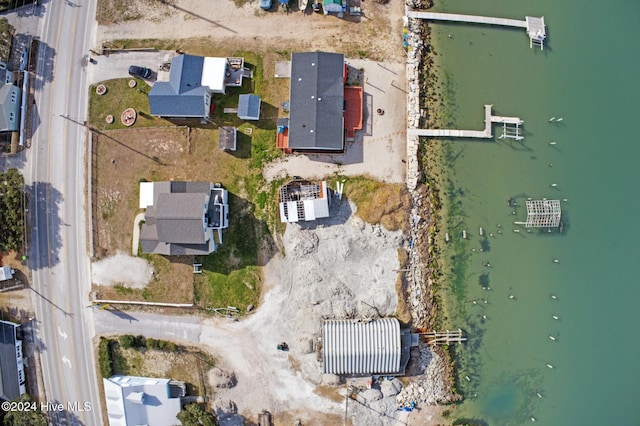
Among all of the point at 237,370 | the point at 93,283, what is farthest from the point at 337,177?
the point at 93,283

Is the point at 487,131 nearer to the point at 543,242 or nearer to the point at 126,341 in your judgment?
the point at 543,242

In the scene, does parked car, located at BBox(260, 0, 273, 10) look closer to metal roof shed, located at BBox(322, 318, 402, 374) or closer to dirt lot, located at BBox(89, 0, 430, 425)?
dirt lot, located at BBox(89, 0, 430, 425)

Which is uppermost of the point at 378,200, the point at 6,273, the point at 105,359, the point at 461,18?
the point at 461,18

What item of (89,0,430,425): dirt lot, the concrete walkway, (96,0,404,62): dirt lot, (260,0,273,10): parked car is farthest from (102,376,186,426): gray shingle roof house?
(260,0,273,10): parked car

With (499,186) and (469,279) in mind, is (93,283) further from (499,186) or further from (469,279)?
(499,186)

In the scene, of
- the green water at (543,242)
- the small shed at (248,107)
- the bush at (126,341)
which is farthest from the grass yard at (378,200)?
the bush at (126,341)

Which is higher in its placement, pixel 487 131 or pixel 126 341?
pixel 487 131

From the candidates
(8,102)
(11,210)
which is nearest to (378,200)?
(11,210)
